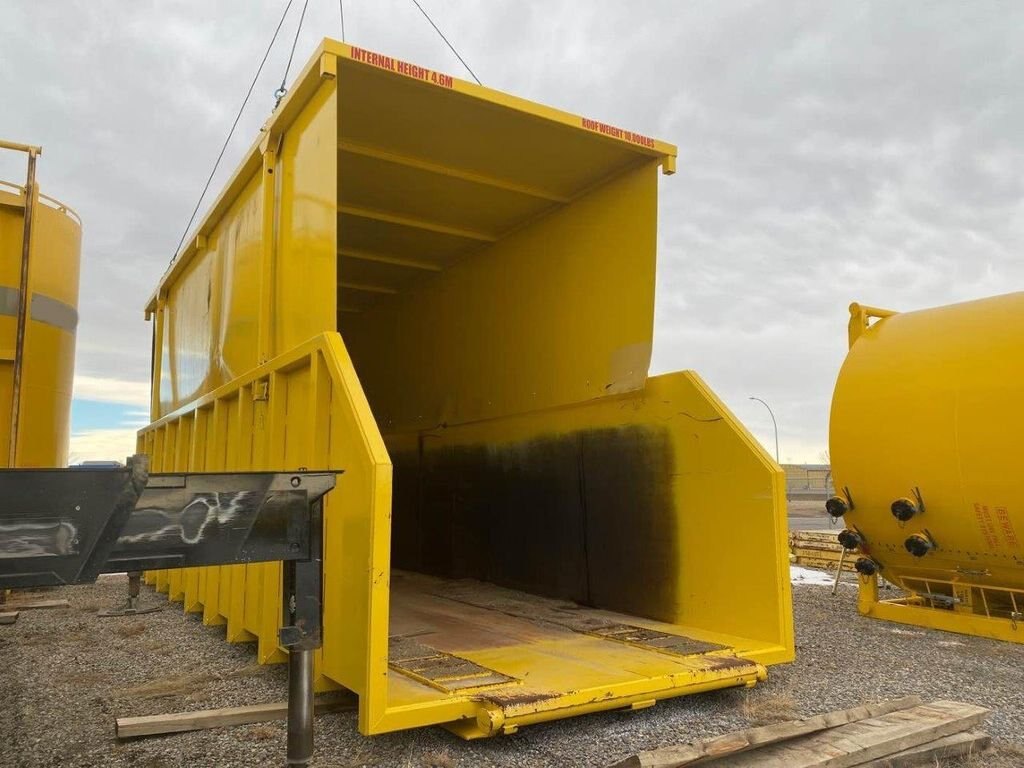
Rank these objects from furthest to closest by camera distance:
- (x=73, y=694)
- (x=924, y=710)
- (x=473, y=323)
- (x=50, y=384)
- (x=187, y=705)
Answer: (x=50, y=384), (x=473, y=323), (x=73, y=694), (x=187, y=705), (x=924, y=710)

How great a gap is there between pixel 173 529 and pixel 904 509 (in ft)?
20.7

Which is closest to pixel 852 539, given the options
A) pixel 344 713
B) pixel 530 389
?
pixel 530 389

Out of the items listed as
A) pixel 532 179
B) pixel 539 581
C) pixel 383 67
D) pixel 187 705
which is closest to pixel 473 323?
pixel 532 179

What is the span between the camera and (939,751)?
3.66 meters

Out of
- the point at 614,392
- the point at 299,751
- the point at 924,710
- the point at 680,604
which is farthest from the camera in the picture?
the point at 614,392

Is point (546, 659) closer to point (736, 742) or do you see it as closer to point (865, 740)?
point (736, 742)

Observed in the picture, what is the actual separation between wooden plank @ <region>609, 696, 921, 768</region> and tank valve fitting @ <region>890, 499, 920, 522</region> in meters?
3.17

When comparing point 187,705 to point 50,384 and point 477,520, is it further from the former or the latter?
point 50,384

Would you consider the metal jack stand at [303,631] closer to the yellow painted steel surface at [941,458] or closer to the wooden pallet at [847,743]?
the wooden pallet at [847,743]

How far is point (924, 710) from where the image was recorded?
4094mm

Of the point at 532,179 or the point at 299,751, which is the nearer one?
the point at 299,751

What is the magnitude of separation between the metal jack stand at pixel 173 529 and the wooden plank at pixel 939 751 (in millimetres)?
2507

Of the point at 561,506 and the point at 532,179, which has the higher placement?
the point at 532,179

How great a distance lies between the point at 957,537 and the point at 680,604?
302cm
